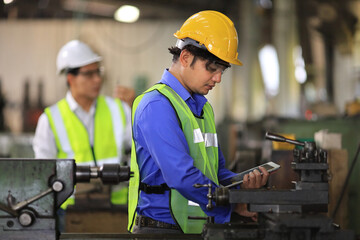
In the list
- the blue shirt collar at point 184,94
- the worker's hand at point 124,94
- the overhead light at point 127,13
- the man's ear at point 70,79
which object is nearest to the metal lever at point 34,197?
the blue shirt collar at point 184,94

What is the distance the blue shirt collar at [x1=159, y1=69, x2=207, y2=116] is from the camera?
6.86 feet

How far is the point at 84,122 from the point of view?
338 centimetres

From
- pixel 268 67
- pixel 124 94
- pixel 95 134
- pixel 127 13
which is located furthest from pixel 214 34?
pixel 268 67

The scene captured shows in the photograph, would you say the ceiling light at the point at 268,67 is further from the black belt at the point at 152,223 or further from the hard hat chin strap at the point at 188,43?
the black belt at the point at 152,223

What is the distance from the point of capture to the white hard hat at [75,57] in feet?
11.5

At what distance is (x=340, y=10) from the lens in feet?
26.9

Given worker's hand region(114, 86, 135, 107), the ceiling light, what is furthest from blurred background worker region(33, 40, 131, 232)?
the ceiling light

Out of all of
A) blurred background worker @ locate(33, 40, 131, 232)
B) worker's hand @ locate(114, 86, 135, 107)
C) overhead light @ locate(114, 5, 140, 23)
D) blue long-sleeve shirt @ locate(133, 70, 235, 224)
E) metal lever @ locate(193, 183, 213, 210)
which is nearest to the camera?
metal lever @ locate(193, 183, 213, 210)

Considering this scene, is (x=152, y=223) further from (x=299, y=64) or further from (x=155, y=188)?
(x=299, y=64)

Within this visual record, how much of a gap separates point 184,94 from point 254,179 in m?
0.44

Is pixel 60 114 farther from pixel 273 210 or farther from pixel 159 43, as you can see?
pixel 159 43

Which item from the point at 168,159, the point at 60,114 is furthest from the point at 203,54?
the point at 60,114

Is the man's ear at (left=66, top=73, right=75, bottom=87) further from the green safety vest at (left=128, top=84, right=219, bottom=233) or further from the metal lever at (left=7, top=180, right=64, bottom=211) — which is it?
the metal lever at (left=7, top=180, right=64, bottom=211)

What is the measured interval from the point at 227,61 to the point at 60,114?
149 cm
